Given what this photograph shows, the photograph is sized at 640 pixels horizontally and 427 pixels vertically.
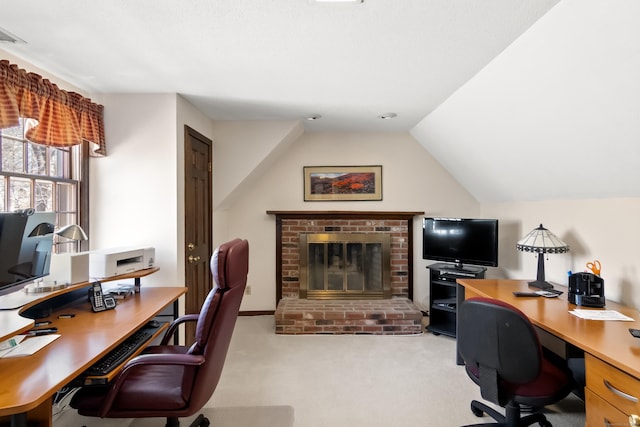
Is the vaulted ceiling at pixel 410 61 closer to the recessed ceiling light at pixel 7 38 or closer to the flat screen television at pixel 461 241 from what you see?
the recessed ceiling light at pixel 7 38

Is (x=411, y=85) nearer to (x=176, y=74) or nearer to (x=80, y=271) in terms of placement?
(x=176, y=74)

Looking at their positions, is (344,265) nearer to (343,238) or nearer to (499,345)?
(343,238)

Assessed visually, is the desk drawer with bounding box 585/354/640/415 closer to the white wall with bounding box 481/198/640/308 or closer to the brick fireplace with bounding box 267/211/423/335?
the white wall with bounding box 481/198/640/308

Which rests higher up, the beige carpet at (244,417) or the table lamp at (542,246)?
the table lamp at (542,246)

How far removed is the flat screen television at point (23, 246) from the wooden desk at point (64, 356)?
Answer: 177mm

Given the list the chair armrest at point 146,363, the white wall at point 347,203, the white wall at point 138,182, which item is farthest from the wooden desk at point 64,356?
the white wall at point 347,203

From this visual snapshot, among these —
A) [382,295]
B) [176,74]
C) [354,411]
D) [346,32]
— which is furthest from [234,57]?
[382,295]

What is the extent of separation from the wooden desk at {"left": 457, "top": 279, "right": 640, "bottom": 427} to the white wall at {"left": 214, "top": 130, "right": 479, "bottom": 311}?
2.24 meters

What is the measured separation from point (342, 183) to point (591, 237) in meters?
2.49

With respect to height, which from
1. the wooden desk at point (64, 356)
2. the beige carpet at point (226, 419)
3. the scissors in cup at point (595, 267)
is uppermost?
the scissors in cup at point (595, 267)

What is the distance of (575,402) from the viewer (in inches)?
89.5

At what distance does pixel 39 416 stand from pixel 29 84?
190 centimetres

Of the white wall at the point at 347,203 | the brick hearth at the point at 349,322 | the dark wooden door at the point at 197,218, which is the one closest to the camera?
the dark wooden door at the point at 197,218

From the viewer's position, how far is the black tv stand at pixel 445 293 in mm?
3426
